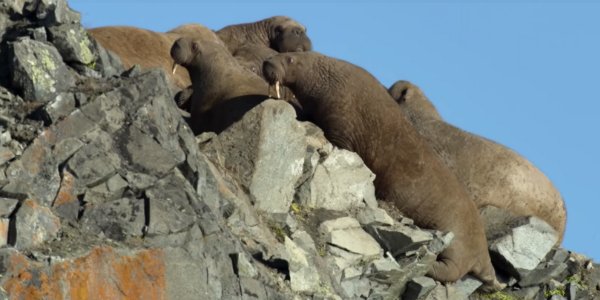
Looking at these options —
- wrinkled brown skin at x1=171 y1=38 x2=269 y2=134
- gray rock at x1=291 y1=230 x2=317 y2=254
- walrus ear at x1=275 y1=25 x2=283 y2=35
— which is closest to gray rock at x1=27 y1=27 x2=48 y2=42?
wrinkled brown skin at x1=171 y1=38 x2=269 y2=134

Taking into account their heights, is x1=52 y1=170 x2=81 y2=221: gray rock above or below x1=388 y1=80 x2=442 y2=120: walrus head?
below

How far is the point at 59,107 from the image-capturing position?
14.3 metres

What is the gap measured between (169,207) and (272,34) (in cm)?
1694

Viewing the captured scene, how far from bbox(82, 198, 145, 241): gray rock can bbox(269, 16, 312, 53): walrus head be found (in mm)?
15343

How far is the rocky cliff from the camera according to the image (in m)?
13.1

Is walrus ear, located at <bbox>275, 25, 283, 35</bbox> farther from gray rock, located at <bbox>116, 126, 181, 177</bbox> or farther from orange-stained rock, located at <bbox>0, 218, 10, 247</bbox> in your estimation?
orange-stained rock, located at <bbox>0, 218, 10, 247</bbox>

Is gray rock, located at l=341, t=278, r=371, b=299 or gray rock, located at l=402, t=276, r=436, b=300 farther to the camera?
gray rock, located at l=402, t=276, r=436, b=300

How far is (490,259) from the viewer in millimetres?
20641

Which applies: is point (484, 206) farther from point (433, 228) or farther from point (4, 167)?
point (4, 167)

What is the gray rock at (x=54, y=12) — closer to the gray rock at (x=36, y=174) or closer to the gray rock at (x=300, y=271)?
the gray rock at (x=36, y=174)

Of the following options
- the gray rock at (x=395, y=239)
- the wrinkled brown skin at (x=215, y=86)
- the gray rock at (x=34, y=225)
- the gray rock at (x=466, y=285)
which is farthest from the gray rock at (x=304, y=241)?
the gray rock at (x=34, y=225)

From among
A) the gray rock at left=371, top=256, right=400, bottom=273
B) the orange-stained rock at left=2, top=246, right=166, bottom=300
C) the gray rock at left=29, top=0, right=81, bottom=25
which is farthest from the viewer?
the gray rock at left=371, top=256, right=400, bottom=273

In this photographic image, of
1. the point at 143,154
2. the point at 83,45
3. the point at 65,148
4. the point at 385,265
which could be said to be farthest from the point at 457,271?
the point at 65,148

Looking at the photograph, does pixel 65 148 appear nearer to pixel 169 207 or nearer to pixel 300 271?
pixel 169 207
